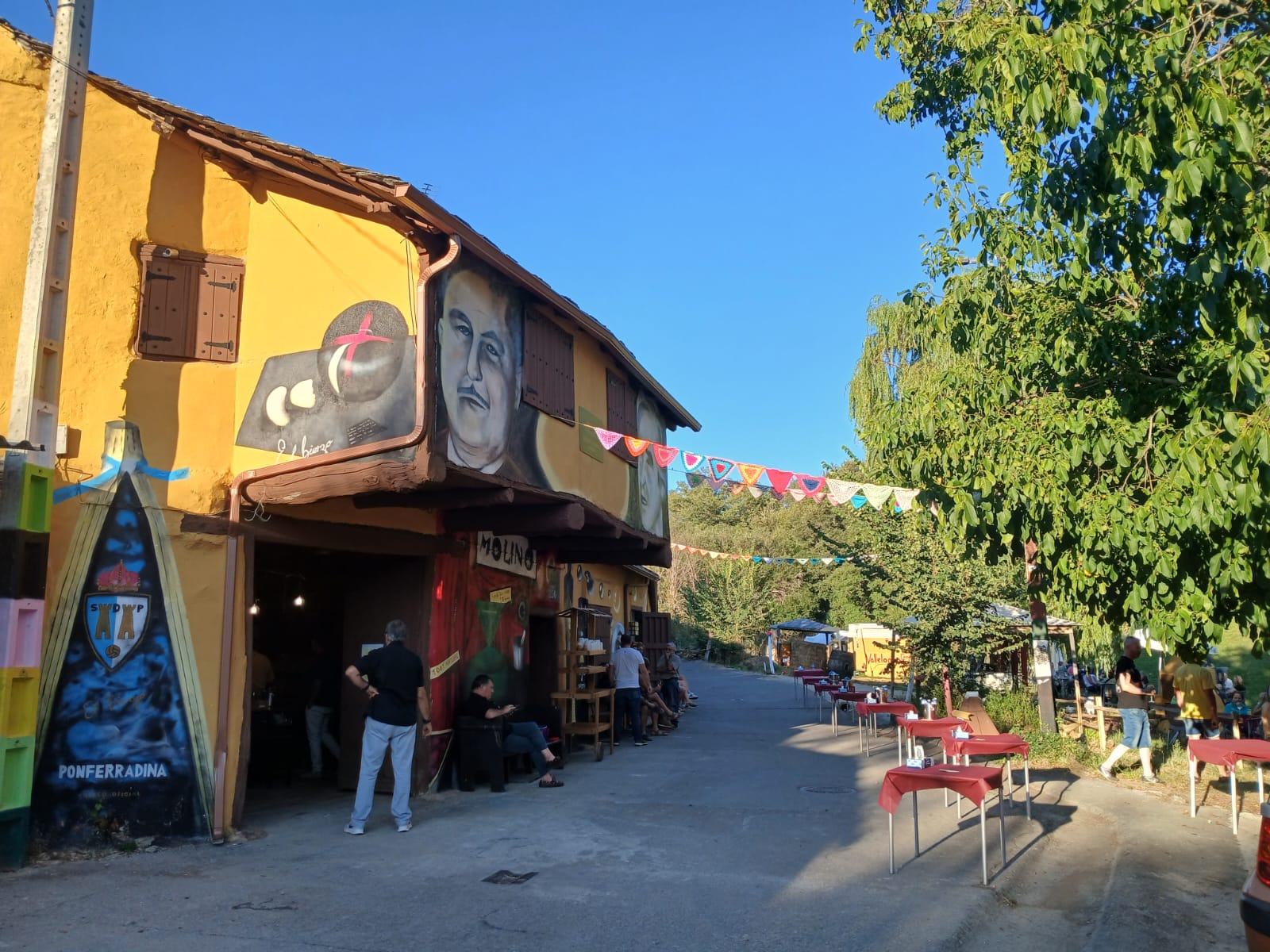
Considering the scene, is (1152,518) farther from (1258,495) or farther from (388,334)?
(388,334)

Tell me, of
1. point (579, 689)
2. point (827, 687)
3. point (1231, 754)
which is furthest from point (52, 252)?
point (827, 687)

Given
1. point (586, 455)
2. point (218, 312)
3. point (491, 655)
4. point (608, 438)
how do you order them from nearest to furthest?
point (218, 312)
point (491, 655)
point (608, 438)
point (586, 455)

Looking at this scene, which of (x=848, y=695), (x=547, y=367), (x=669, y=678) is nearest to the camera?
(x=547, y=367)

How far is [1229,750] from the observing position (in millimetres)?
8562

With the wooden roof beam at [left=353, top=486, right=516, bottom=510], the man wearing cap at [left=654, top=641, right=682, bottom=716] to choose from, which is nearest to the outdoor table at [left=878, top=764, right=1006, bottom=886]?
the wooden roof beam at [left=353, top=486, right=516, bottom=510]

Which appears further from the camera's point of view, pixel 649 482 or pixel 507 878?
pixel 649 482

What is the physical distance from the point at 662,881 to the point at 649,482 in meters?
9.74

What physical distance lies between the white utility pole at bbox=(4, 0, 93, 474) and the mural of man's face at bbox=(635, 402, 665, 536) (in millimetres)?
8912

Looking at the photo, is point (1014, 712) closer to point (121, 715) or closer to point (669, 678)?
point (669, 678)

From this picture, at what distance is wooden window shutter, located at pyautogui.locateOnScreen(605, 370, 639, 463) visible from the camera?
47.6ft

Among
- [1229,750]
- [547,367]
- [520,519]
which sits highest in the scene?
[547,367]

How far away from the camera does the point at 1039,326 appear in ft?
26.6

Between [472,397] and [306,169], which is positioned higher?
[306,169]

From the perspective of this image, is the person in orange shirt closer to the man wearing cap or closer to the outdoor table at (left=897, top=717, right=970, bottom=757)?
the outdoor table at (left=897, top=717, right=970, bottom=757)
